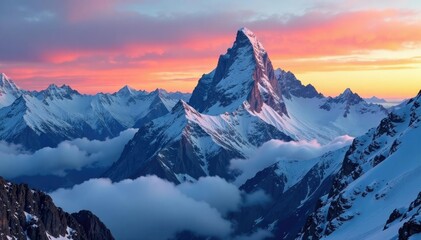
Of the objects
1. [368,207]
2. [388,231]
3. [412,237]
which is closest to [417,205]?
[388,231]

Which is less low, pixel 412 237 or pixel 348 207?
pixel 412 237

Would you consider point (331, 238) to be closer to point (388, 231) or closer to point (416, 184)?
point (416, 184)

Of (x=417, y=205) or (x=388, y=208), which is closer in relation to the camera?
(x=417, y=205)

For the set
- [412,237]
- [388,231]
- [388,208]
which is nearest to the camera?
[412,237]

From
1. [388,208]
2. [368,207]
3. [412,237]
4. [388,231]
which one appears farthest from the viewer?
[368,207]

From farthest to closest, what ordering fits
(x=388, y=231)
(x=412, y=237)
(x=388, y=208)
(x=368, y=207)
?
(x=368, y=207) < (x=388, y=208) < (x=388, y=231) < (x=412, y=237)

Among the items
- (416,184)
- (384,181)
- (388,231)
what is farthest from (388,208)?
(388,231)

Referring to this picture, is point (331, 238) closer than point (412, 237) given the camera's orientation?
No

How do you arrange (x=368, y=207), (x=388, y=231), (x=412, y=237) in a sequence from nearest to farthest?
(x=412, y=237) → (x=388, y=231) → (x=368, y=207)

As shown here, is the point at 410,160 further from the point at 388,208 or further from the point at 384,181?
the point at 388,208
